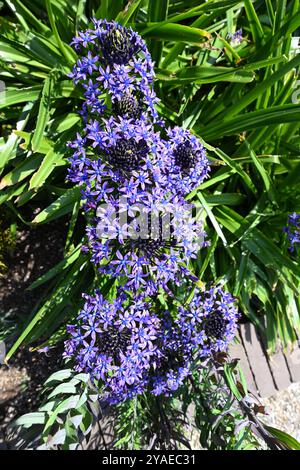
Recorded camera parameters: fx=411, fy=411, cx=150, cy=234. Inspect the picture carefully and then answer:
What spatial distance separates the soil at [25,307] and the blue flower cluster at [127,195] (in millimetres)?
780

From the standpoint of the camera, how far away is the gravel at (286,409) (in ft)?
9.31

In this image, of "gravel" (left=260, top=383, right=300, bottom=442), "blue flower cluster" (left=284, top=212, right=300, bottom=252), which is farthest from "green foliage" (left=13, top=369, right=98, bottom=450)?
"gravel" (left=260, top=383, right=300, bottom=442)

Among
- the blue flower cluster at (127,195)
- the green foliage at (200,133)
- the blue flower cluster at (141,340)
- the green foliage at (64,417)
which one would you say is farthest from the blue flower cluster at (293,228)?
the green foliage at (64,417)

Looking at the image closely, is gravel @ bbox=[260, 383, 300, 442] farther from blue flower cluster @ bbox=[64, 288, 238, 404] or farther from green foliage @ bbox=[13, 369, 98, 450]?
green foliage @ bbox=[13, 369, 98, 450]

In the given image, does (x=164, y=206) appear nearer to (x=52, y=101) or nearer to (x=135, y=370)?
(x=135, y=370)

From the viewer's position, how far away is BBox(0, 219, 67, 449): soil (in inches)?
91.1

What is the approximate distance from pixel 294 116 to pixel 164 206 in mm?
915

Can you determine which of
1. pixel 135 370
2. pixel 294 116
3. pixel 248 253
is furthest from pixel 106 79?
pixel 248 253

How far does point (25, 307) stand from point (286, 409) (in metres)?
1.93

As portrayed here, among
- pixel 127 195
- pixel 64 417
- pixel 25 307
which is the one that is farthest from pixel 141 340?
pixel 25 307

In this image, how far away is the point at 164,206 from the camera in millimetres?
1502

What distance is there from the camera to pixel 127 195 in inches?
56.6

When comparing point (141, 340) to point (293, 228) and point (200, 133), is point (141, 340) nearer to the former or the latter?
point (293, 228)

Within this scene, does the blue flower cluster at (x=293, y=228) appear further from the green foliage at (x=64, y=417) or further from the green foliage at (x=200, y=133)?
the green foliage at (x=64, y=417)
